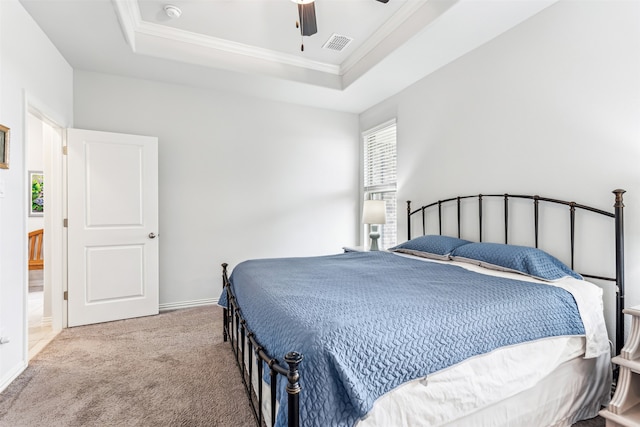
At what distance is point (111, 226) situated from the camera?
11.3ft

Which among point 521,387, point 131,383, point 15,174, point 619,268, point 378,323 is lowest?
point 131,383

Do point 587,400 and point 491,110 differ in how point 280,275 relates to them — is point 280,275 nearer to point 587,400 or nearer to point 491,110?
point 587,400

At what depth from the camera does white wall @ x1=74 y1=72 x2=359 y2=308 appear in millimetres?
3738

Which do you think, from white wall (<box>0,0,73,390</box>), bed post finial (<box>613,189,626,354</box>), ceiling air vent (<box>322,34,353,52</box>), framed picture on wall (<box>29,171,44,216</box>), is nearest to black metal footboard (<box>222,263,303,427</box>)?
white wall (<box>0,0,73,390</box>)

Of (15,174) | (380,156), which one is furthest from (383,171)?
(15,174)

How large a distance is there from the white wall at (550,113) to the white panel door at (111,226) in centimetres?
319

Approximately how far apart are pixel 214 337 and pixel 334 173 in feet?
9.15

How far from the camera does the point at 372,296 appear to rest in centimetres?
164

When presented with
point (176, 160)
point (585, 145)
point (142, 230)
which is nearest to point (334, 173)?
point (176, 160)

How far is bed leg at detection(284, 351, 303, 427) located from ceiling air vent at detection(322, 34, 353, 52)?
123 inches

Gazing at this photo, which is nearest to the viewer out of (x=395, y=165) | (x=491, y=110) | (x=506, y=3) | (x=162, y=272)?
(x=506, y=3)

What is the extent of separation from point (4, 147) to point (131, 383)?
1.81 m

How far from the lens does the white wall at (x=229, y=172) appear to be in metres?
3.74

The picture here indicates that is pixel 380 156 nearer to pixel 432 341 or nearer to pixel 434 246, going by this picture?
pixel 434 246
